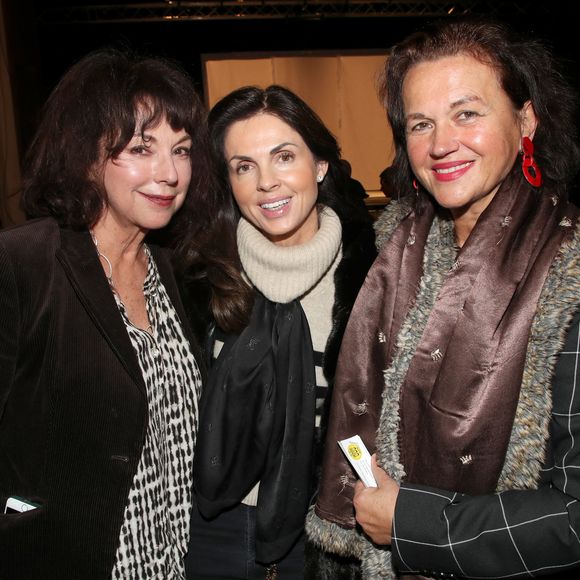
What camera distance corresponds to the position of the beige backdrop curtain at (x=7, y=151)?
5082mm

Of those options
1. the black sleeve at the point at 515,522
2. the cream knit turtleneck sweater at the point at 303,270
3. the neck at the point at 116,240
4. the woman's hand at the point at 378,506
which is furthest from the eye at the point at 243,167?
the black sleeve at the point at 515,522

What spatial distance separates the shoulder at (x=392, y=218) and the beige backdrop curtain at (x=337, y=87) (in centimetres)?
532

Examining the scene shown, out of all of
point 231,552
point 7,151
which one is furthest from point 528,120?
point 7,151

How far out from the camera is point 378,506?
1459mm

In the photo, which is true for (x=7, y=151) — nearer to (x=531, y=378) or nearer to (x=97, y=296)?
(x=97, y=296)

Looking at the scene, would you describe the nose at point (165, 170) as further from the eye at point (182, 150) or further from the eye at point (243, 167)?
the eye at point (243, 167)

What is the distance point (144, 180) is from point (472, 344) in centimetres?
108

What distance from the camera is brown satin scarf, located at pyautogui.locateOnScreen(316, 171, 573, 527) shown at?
4.47 feet

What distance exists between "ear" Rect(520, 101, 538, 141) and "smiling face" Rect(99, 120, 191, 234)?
41.0 inches

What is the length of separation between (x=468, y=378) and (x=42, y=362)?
112 cm

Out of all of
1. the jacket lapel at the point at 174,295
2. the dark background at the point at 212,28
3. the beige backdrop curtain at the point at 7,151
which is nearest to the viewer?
the jacket lapel at the point at 174,295

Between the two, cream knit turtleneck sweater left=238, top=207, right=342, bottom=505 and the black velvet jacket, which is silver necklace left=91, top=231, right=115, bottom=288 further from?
cream knit turtleneck sweater left=238, top=207, right=342, bottom=505

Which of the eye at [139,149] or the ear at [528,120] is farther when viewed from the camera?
the eye at [139,149]

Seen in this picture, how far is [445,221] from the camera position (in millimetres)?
1727
